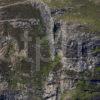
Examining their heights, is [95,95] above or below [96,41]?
below

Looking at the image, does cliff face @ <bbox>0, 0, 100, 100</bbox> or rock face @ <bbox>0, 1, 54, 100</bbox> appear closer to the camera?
cliff face @ <bbox>0, 0, 100, 100</bbox>

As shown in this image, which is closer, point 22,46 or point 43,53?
point 43,53

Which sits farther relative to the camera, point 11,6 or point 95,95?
point 11,6

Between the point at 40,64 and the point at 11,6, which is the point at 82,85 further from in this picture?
the point at 11,6

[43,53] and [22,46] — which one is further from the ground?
[22,46]

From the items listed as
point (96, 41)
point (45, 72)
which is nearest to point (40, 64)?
point (45, 72)

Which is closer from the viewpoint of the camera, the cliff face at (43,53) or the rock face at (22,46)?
the cliff face at (43,53)
